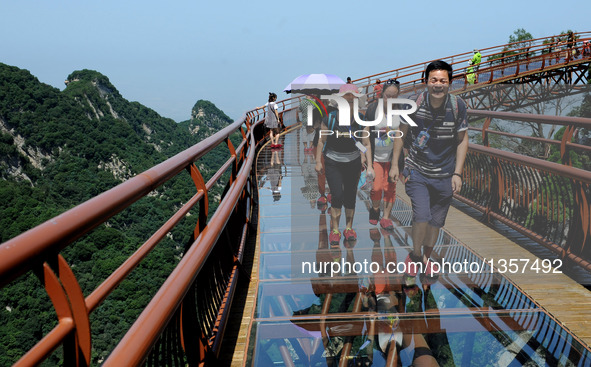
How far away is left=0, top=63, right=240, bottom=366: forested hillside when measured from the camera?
54.4m

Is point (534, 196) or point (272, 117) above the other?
point (272, 117)

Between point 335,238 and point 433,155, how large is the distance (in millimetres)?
1472

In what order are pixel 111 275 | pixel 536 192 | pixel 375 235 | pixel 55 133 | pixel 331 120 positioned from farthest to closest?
pixel 55 133 < pixel 536 192 < pixel 375 235 < pixel 331 120 < pixel 111 275

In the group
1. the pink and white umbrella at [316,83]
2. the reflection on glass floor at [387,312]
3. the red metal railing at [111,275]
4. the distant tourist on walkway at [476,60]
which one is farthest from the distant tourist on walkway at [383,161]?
the distant tourist on walkway at [476,60]

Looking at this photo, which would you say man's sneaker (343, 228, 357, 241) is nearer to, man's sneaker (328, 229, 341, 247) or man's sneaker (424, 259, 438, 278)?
man's sneaker (328, 229, 341, 247)

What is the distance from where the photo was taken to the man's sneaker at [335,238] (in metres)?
4.89

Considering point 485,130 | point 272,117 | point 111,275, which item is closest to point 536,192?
point 485,130

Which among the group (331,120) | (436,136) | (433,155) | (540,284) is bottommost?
(540,284)

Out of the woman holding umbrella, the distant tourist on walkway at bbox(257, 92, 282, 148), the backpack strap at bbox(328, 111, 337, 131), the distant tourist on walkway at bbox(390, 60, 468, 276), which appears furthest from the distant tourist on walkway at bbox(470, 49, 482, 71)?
the distant tourist on walkway at bbox(390, 60, 468, 276)

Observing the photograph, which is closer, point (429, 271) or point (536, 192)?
point (429, 271)

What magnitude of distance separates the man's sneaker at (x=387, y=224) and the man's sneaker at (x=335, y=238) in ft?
2.45

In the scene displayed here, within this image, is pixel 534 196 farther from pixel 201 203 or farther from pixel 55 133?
pixel 55 133

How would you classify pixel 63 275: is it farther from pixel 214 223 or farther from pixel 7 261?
pixel 214 223

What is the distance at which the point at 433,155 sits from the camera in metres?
3.81
